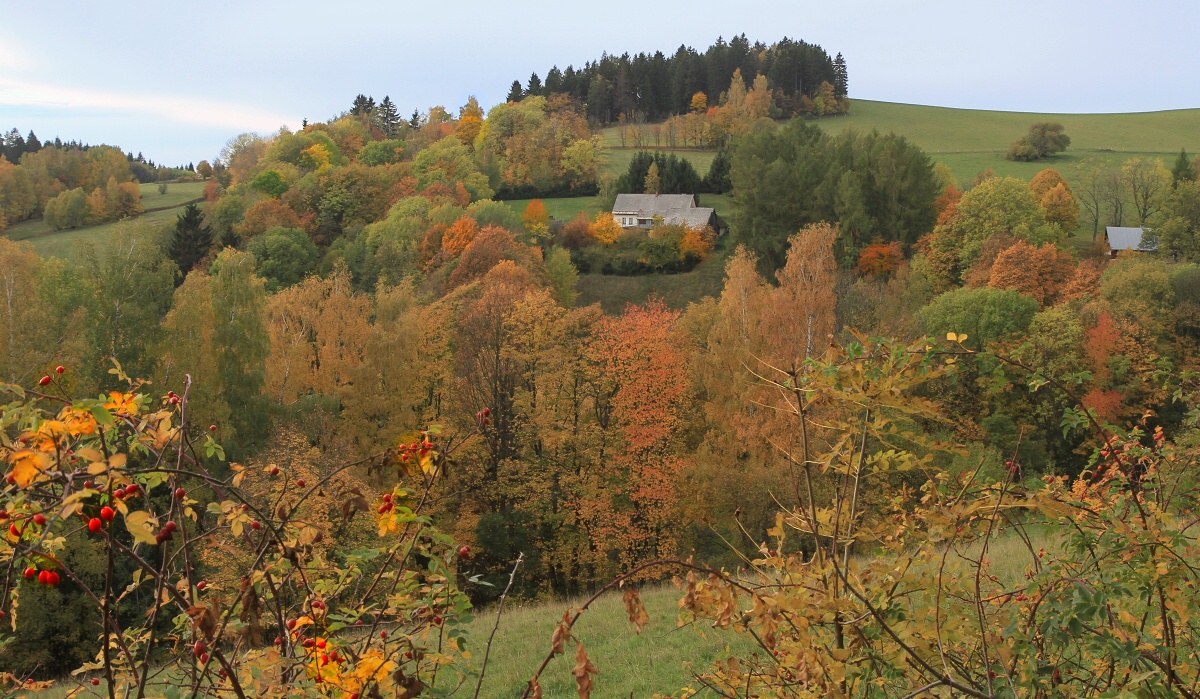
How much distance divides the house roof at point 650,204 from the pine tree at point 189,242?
26418 mm

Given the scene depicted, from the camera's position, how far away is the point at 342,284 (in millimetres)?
30531

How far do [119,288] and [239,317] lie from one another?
2955 mm

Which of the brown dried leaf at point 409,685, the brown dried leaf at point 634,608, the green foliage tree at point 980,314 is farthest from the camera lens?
the green foliage tree at point 980,314

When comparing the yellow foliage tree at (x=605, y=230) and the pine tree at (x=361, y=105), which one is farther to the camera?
the pine tree at (x=361, y=105)

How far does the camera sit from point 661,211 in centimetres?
5631

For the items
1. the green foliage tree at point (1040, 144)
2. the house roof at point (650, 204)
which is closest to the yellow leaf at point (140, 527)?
the house roof at point (650, 204)

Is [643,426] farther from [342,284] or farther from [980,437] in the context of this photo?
[342,284]

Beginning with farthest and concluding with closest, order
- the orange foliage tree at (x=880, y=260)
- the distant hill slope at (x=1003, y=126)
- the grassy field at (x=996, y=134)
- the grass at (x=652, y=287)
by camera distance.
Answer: the distant hill slope at (x=1003, y=126)
the grassy field at (x=996, y=134)
the grass at (x=652, y=287)
the orange foliage tree at (x=880, y=260)

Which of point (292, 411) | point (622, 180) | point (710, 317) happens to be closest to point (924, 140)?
point (622, 180)

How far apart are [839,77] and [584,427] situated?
7855 centimetres

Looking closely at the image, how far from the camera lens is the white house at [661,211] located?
55188 millimetres

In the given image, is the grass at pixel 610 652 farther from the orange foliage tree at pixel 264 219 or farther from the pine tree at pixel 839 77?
the pine tree at pixel 839 77

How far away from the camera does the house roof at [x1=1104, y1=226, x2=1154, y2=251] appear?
41.8 metres

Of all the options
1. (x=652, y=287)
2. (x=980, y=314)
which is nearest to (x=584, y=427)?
(x=980, y=314)
